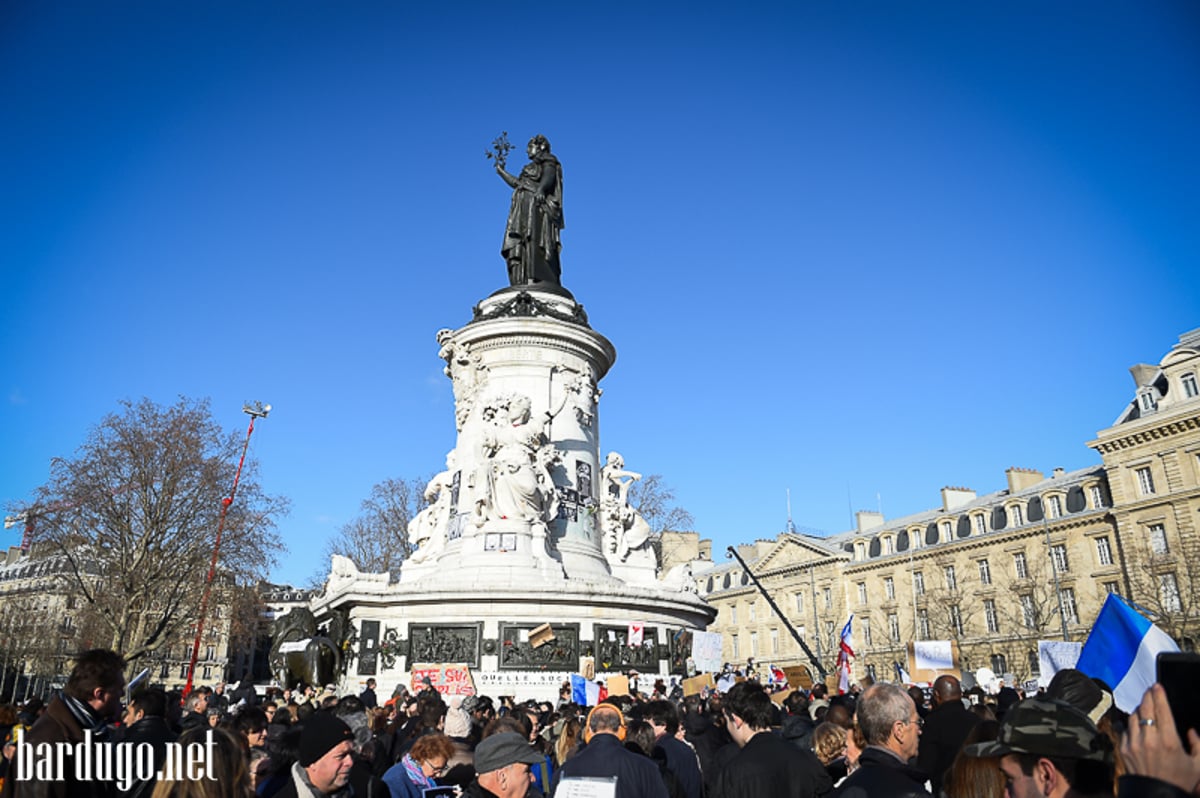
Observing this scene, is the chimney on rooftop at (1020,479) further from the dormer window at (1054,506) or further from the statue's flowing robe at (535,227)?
the statue's flowing robe at (535,227)

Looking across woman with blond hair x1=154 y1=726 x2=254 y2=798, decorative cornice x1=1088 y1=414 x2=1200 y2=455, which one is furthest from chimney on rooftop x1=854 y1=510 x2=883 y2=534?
woman with blond hair x1=154 y1=726 x2=254 y2=798

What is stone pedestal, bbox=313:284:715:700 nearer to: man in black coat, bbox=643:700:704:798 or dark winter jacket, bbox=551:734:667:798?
man in black coat, bbox=643:700:704:798

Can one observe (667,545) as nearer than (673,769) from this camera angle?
No

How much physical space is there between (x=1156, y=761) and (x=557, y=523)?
60.1ft

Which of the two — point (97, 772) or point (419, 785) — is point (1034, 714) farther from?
point (97, 772)

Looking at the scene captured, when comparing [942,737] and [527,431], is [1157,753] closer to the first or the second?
[942,737]

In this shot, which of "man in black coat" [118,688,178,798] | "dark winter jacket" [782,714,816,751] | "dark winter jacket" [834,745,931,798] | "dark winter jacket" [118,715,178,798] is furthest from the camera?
"dark winter jacket" [782,714,816,751]

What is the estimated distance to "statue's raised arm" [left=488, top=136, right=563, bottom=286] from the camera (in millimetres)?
24406

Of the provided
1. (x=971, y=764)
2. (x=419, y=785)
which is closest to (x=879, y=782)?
(x=971, y=764)

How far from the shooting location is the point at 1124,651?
5.64 m

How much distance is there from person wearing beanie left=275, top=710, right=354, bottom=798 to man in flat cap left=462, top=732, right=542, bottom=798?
640 mm

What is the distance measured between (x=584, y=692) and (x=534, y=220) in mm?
16114

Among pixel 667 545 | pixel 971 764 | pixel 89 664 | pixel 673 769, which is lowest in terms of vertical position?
pixel 673 769

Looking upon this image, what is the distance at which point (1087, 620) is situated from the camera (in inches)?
1876
